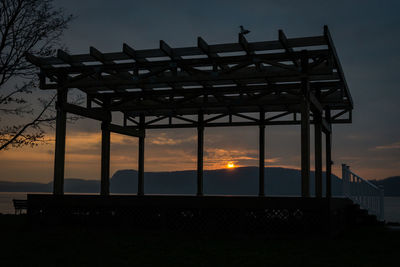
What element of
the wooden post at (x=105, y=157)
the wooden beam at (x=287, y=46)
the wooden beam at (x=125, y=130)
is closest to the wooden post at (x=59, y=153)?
the wooden post at (x=105, y=157)

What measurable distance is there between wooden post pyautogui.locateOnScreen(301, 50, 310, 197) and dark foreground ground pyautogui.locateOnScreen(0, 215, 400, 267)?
1407mm

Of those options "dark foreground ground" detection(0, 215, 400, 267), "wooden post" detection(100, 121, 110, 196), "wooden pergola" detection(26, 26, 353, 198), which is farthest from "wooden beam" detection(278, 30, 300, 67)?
"wooden post" detection(100, 121, 110, 196)

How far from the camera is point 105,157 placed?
1758cm

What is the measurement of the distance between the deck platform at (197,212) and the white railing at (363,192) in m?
3.93

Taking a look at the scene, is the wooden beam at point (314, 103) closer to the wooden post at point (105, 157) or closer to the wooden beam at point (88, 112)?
the wooden beam at point (88, 112)

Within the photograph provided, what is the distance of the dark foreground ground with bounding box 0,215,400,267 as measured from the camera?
26.5 ft

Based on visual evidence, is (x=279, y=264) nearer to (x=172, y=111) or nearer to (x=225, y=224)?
(x=225, y=224)

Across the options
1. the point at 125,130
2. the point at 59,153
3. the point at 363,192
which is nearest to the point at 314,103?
the point at 363,192

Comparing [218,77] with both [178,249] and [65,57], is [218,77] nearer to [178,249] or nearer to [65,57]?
[65,57]

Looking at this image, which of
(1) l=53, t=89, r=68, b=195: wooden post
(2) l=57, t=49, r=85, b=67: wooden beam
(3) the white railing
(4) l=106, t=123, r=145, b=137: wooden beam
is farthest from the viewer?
(4) l=106, t=123, r=145, b=137: wooden beam

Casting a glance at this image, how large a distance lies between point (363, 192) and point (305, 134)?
6373mm

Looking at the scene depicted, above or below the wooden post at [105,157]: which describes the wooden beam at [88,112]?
above

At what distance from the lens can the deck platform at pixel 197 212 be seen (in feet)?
35.7

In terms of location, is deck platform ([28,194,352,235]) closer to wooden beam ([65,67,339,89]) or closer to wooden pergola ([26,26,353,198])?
wooden pergola ([26,26,353,198])
